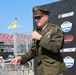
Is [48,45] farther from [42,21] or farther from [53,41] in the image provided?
[42,21]

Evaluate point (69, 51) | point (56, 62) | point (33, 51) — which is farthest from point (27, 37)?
point (56, 62)

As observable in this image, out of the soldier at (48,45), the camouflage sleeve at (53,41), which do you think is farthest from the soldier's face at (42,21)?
the camouflage sleeve at (53,41)

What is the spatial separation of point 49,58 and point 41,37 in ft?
0.90

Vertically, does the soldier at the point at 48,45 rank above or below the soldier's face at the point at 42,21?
below

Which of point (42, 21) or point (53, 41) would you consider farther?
point (42, 21)

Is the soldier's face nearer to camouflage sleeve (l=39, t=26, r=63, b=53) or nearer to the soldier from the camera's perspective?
the soldier

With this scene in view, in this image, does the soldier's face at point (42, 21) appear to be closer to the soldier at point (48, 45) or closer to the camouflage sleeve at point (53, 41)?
the soldier at point (48, 45)

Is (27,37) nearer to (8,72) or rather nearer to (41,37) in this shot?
(8,72)

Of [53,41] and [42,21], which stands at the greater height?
[42,21]

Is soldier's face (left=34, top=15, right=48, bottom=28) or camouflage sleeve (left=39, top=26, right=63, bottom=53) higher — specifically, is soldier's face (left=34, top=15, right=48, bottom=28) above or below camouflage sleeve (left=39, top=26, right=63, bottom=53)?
above

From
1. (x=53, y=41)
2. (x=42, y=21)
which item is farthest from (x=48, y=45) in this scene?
(x=42, y=21)

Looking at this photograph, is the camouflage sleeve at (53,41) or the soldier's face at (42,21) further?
the soldier's face at (42,21)

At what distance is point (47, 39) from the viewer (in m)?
3.19

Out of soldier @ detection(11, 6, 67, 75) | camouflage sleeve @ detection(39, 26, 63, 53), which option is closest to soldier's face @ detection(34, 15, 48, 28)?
soldier @ detection(11, 6, 67, 75)
